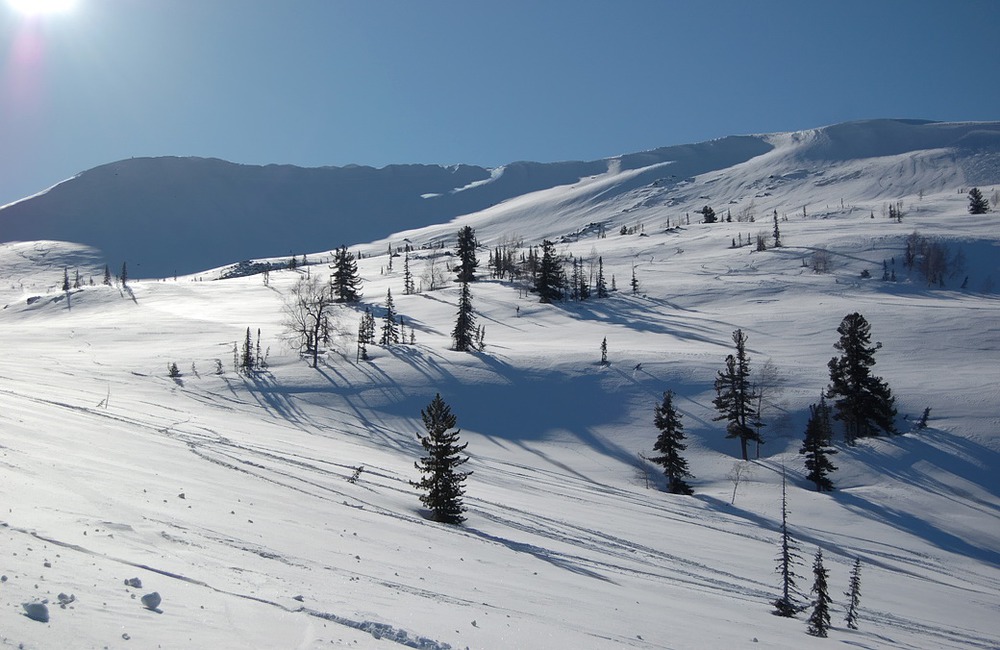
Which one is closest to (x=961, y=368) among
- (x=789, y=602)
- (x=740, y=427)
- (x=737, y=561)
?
(x=740, y=427)

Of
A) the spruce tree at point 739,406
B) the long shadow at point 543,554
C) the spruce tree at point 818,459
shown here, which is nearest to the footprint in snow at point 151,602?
the long shadow at point 543,554

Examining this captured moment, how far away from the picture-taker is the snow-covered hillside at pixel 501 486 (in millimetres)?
10039

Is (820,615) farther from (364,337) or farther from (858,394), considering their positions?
(364,337)

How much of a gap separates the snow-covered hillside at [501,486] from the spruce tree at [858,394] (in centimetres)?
233

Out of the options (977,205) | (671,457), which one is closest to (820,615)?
(671,457)

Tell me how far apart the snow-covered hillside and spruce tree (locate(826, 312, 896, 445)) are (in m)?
2.33

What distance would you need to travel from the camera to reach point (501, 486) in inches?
1224

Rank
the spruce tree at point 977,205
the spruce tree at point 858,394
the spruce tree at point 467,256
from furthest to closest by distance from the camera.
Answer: the spruce tree at point 977,205 → the spruce tree at point 467,256 → the spruce tree at point 858,394

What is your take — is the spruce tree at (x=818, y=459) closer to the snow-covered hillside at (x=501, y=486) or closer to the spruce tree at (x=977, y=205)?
the snow-covered hillside at (x=501, y=486)

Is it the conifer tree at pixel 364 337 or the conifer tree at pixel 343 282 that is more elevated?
the conifer tree at pixel 343 282

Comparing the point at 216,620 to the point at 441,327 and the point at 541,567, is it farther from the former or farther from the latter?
the point at 441,327

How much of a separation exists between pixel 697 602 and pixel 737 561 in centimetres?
760

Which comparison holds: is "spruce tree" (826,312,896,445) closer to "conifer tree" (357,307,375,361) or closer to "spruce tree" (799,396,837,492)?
"spruce tree" (799,396,837,492)

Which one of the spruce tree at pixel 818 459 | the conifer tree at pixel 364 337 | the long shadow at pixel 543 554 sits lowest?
the spruce tree at pixel 818 459
